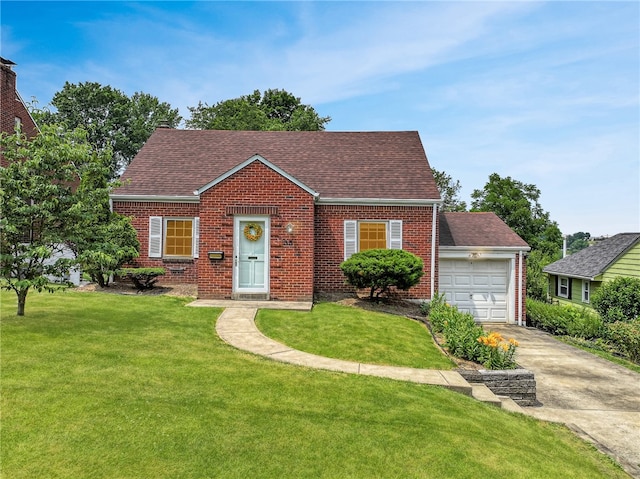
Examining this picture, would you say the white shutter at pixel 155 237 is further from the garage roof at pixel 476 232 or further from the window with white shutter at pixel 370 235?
the garage roof at pixel 476 232

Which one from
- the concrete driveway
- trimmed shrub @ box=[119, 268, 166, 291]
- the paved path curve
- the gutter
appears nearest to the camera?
the concrete driveway

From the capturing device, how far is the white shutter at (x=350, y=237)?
14000 mm

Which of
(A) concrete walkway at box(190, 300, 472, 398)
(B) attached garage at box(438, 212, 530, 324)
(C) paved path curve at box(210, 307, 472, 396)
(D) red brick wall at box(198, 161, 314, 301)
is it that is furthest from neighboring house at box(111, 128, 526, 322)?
(C) paved path curve at box(210, 307, 472, 396)

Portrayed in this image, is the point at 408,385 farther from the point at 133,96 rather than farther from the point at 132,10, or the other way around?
the point at 133,96

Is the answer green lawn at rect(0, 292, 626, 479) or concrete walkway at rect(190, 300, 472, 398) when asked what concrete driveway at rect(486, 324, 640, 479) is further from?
concrete walkway at rect(190, 300, 472, 398)

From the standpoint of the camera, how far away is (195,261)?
574 inches

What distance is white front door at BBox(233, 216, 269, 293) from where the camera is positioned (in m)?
12.0

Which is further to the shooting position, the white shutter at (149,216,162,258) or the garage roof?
the garage roof

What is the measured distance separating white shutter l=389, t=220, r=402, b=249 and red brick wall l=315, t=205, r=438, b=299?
14 centimetres

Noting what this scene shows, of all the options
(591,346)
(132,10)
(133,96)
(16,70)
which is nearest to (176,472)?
(132,10)

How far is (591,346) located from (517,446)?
11.1 meters

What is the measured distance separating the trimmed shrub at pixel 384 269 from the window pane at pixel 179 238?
6383 millimetres

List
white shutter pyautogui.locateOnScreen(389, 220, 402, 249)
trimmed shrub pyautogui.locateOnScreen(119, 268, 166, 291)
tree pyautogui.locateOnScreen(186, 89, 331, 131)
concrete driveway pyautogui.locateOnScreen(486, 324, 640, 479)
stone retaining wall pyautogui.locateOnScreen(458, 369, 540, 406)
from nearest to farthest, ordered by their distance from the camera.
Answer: concrete driveway pyautogui.locateOnScreen(486, 324, 640, 479)
stone retaining wall pyautogui.locateOnScreen(458, 369, 540, 406)
trimmed shrub pyautogui.locateOnScreen(119, 268, 166, 291)
white shutter pyautogui.locateOnScreen(389, 220, 402, 249)
tree pyautogui.locateOnScreen(186, 89, 331, 131)

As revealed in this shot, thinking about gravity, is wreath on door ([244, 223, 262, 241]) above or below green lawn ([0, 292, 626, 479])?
above
